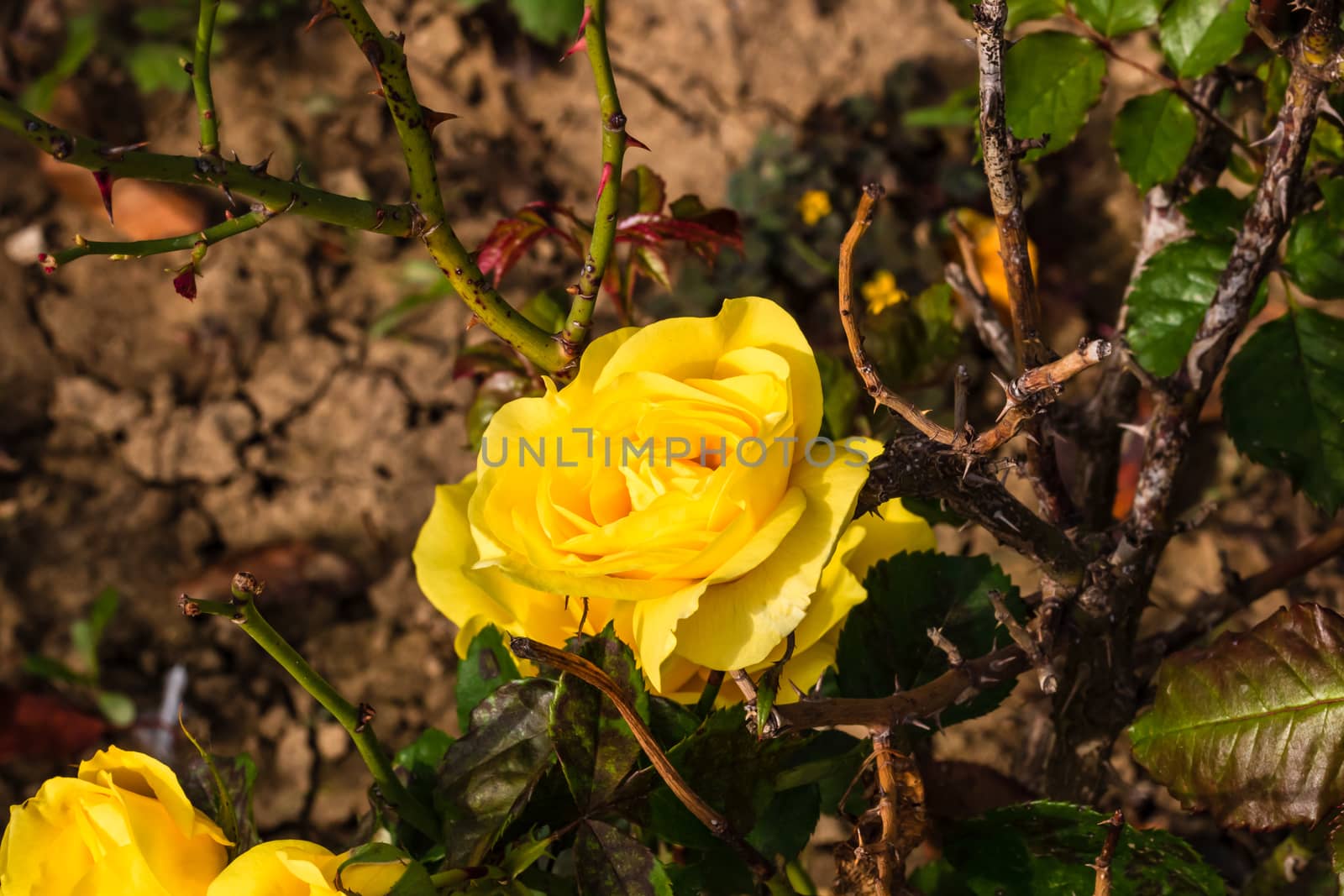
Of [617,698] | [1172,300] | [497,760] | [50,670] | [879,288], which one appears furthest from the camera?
[879,288]

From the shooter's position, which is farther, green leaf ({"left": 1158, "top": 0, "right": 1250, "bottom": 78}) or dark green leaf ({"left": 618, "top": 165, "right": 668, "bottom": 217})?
dark green leaf ({"left": 618, "top": 165, "right": 668, "bottom": 217})

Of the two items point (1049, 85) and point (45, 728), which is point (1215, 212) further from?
point (45, 728)

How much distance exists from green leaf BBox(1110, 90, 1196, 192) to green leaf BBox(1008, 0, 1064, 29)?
0.41 ft

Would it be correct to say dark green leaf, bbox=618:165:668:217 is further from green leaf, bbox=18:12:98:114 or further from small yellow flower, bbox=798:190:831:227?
green leaf, bbox=18:12:98:114

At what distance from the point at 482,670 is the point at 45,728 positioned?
1.47 metres

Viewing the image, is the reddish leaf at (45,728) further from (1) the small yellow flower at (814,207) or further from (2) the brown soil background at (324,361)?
(1) the small yellow flower at (814,207)

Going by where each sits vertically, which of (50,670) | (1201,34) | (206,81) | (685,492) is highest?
(1201,34)

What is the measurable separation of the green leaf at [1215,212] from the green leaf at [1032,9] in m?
0.24

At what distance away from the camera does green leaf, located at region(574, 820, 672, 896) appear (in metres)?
0.78

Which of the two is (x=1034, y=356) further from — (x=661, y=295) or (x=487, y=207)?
(x=487, y=207)

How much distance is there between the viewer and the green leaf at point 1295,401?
103 cm

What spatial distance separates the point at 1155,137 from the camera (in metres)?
1.07

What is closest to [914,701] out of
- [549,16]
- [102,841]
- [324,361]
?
[102,841]

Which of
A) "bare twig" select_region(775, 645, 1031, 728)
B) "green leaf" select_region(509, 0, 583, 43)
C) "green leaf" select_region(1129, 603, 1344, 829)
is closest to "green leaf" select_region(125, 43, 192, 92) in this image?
"green leaf" select_region(509, 0, 583, 43)
